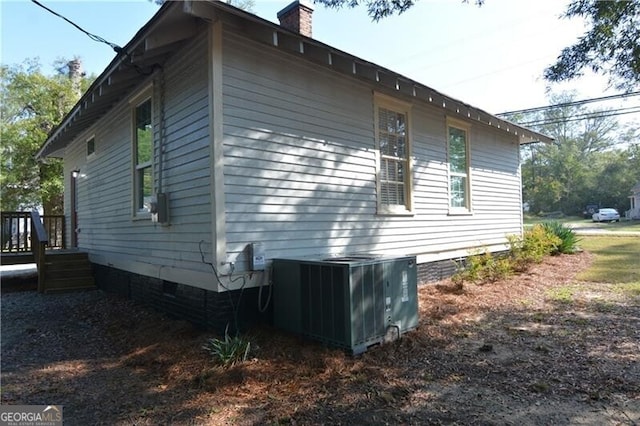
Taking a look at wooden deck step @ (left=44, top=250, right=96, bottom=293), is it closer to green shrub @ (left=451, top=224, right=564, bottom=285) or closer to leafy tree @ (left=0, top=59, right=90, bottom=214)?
green shrub @ (left=451, top=224, right=564, bottom=285)

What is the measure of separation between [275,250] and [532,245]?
25.8 feet

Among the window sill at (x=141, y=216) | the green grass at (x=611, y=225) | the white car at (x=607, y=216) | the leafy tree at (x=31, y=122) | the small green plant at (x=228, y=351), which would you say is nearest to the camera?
the small green plant at (x=228, y=351)

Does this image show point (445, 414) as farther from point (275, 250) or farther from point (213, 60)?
point (213, 60)

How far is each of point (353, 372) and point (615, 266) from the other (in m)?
9.47

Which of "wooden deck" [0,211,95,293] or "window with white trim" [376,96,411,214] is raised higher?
"window with white trim" [376,96,411,214]

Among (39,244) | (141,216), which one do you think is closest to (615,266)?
(141,216)

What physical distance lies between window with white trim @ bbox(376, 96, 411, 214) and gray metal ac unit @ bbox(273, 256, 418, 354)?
2.27 metres

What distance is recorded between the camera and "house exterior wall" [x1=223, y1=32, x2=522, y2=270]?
4949 millimetres

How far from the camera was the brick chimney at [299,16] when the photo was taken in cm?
660

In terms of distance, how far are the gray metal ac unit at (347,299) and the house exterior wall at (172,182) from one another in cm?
100

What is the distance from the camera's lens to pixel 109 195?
27.1 ft

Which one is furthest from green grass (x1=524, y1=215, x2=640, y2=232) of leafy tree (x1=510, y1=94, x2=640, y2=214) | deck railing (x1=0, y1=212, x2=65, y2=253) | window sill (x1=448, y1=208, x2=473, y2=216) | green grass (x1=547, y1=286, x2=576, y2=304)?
deck railing (x1=0, y1=212, x2=65, y2=253)

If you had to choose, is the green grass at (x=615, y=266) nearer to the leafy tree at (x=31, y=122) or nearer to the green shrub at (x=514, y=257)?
the green shrub at (x=514, y=257)

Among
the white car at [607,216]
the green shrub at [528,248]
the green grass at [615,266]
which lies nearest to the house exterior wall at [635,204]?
the white car at [607,216]
